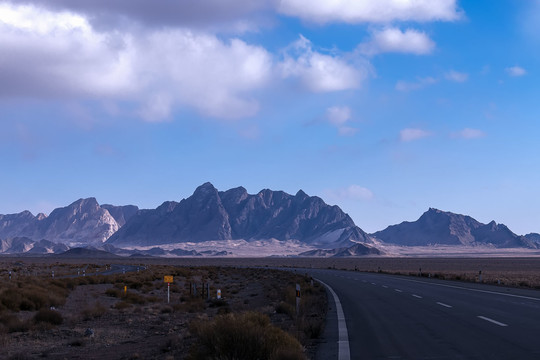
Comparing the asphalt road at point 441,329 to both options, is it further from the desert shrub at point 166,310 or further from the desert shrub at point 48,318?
the desert shrub at point 48,318

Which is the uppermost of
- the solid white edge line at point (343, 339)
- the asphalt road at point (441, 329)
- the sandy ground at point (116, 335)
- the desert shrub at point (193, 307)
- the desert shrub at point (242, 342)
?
the desert shrub at point (242, 342)

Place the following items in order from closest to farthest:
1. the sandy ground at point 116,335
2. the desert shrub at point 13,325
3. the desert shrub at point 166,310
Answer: the sandy ground at point 116,335
the desert shrub at point 13,325
the desert shrub at point 166,310

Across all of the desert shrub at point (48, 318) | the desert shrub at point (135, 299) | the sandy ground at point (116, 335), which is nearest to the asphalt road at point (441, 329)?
the sandy ground at point (116, 335)

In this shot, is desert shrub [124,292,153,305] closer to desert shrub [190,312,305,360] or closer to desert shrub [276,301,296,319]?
desert shrub [276,301,296,319]

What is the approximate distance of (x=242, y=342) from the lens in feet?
31.0

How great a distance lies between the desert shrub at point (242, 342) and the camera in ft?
30.6

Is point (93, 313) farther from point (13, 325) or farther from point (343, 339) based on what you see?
point (343, 339)

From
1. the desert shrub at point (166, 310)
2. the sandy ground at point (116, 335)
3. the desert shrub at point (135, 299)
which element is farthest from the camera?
the desert shrub at point (135, 299)

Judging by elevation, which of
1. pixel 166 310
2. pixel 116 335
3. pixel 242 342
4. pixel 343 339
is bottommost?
pixel 116 335

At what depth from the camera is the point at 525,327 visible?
1353 centimetres

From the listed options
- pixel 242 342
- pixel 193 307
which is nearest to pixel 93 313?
pixel 193 307

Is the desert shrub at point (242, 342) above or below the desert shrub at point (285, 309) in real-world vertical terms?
above

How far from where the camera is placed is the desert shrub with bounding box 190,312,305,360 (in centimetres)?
932

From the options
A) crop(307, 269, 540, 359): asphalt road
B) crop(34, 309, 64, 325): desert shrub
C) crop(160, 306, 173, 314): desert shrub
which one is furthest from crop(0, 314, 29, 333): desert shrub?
crop(307, 269, 540, 359): asphalt road
